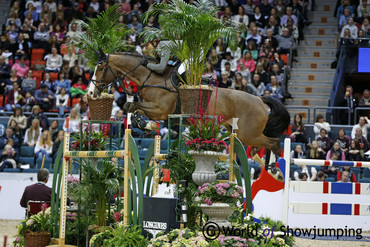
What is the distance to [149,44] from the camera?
948 cm

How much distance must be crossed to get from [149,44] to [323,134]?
16.6 ft

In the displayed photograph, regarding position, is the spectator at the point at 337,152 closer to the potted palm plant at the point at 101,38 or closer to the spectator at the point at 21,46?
the potted palm plant at the point at 101,38

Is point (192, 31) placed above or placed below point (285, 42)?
below

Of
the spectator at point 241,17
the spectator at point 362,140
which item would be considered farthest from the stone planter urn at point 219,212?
the spectator at point 241,17

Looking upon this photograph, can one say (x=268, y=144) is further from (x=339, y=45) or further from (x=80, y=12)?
(x=80, y=12)

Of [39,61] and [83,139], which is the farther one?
[39,61]

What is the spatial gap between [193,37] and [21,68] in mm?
11148

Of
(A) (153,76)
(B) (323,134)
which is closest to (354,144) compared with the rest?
(B) (323,134)

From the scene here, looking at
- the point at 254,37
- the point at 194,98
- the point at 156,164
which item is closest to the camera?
the point at 194,98

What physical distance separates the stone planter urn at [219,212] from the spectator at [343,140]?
7032mm

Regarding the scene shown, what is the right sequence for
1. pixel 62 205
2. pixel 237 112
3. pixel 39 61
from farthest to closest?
pixel 39 61, pixel 237 112, pixel 62 205

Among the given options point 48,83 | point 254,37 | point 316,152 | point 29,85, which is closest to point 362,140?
point 316,152

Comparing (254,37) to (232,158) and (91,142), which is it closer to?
(91,142)

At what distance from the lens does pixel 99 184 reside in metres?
7.38
